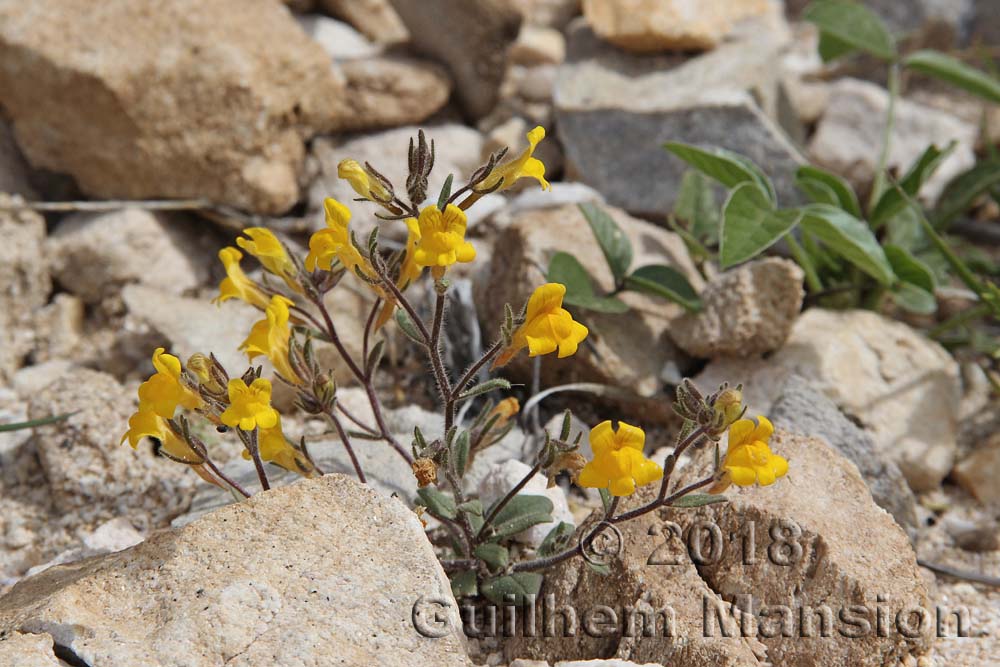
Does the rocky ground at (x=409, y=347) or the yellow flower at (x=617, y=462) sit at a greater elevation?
the yellow flower at (x=617, y=462)

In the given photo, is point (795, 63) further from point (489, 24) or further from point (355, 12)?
point (355, 12)

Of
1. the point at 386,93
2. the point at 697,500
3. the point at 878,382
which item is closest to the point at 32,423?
the point at 697,500

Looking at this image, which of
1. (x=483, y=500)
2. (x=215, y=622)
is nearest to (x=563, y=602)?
(x=483, y=500)

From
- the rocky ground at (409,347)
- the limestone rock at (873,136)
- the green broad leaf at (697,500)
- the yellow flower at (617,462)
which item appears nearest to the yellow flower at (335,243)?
the rocky ground at (409,347)

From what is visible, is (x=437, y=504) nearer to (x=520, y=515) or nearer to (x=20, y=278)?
(x=520, y=515)

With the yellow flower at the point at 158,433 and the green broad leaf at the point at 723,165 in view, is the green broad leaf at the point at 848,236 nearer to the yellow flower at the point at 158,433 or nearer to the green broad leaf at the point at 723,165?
the green broad leaf at the point at 723,165

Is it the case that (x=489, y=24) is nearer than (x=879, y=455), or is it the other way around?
(x=879, y=455)
